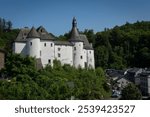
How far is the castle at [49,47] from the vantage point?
694 inches

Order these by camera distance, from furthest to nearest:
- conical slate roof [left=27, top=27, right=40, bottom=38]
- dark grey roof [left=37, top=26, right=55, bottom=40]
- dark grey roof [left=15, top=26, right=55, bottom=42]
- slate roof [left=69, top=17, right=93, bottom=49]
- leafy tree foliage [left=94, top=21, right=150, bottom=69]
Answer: leafy tree foliage [left=94, top=21, right=150, bottom=69] → slate roof [left=69, top=17, right=93, bottom=49] → dark grey roof [left=37, top=26, right=55, bottom=40] → dark grey roof [left=15, top=26, right=55, bottom=42] → conical slate roof [left=27, top=27, right=40, bottom=38]

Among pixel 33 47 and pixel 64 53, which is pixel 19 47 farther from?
pixel 64 53

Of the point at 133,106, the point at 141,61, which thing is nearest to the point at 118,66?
the point at 141,61

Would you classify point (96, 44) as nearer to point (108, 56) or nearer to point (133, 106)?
point (108, 56)

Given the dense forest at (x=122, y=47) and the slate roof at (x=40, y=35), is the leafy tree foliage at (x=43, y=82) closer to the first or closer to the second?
the slate roof at (x=40, y=35)

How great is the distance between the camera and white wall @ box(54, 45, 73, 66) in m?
18.8

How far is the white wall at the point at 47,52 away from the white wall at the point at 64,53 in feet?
1.28

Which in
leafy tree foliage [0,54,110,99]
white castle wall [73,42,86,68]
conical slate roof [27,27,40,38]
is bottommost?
leafy tree foliage [0,54,110,99]

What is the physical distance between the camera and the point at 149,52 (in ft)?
143

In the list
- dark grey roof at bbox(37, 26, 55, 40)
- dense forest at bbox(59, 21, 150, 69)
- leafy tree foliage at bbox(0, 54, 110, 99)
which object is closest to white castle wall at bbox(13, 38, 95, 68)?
dark grey roof at bbox(37, 26, 55, 40)

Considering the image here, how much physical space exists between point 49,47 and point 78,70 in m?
2.00

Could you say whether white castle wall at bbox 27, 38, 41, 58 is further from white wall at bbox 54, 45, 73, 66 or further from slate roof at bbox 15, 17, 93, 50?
white wall at bbox 54, 45, 73, 66

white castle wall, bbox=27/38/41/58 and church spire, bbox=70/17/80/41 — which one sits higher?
church spire, bbox=70/17/80/41

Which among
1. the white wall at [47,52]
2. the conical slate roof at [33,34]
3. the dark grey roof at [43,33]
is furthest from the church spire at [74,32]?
the conical slate roof at [33,34]
